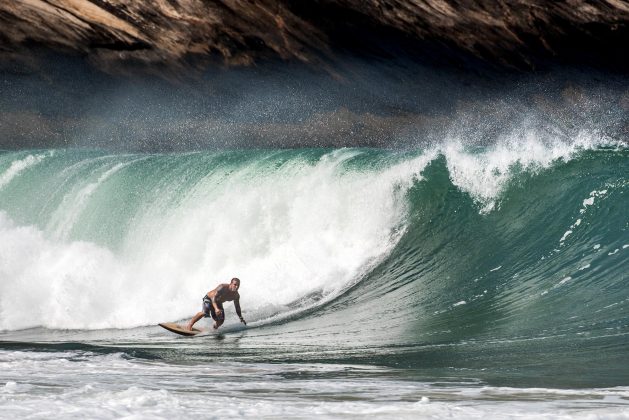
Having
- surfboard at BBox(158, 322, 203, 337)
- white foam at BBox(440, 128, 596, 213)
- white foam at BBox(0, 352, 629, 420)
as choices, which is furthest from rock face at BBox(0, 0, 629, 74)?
white foam at BBox(0, 352, 629, 420)

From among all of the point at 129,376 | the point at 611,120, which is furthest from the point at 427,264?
the point at 611,120

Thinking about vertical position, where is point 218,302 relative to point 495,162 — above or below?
below

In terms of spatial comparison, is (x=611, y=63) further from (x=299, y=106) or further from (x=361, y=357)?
(x=361, y=357)

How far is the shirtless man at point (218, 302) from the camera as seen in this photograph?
8.76 meters

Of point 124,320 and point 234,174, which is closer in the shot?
point 124,320

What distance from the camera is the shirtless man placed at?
8758 millimetres

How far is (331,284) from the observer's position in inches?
393

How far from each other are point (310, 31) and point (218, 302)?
11.3m

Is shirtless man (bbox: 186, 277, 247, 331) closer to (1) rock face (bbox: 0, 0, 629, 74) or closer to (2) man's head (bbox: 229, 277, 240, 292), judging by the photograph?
(2) man's head (bbox: 229, 277, 240, 292)

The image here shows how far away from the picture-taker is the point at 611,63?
1711 centimetres

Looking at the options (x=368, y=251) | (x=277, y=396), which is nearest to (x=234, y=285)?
A: (x=368, y=251)

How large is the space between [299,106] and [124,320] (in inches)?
441

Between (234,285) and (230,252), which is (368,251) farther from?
(234,285)

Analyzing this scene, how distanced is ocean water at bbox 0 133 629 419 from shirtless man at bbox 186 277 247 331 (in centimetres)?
18
